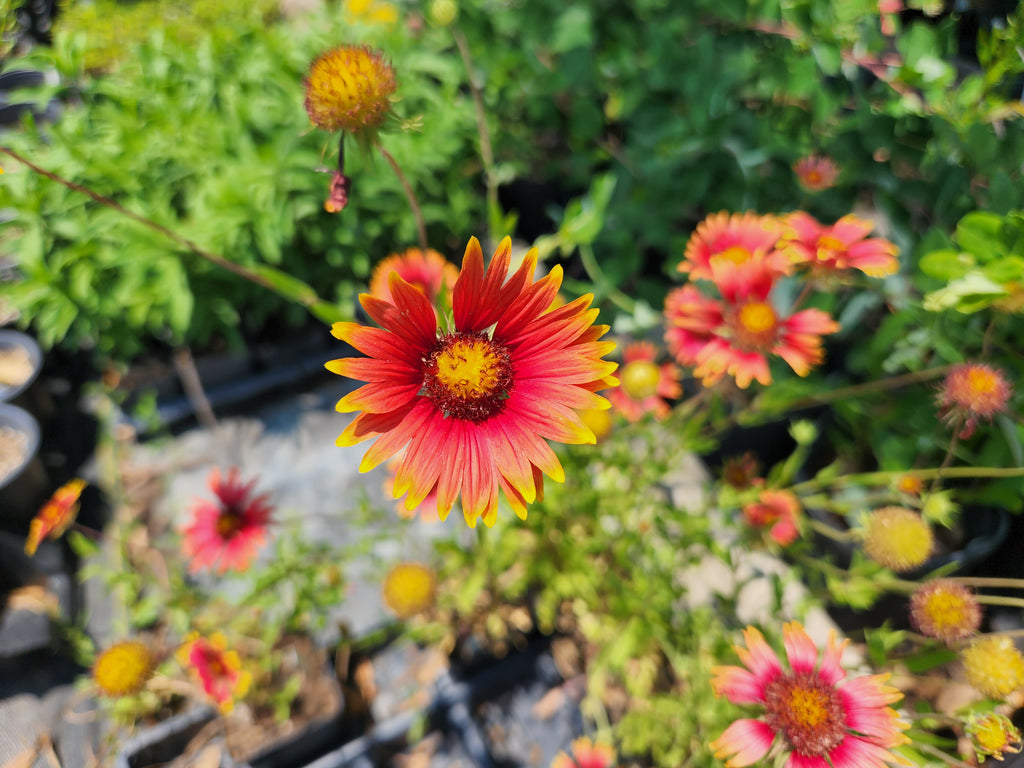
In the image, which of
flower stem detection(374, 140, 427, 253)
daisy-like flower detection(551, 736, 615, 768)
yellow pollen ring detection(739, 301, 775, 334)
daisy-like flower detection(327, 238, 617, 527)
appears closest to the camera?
daisy-like flower detection(327, 238, 617, 527)

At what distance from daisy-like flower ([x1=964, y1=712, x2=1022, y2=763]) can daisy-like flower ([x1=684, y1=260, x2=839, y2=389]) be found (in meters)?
0.47

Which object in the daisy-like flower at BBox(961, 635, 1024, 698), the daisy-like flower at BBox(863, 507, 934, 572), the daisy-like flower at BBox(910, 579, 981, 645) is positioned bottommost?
the daisy-like flower at BBox(961, 635, 1024, 698)

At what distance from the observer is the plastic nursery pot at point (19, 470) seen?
1370 mm

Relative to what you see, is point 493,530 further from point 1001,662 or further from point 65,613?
point 65,613

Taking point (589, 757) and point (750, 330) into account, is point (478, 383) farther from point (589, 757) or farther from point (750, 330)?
point (589, 757)

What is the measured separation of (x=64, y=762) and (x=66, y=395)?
3.38ft

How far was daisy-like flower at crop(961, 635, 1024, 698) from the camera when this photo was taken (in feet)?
2.40

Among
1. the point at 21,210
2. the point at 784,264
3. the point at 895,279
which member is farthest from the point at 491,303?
the point at 21,210

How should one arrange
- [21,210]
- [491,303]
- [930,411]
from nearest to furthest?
[491,303], [930,411], [21,210]

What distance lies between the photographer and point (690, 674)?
103 cm

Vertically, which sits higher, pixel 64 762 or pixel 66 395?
pixel 66 395

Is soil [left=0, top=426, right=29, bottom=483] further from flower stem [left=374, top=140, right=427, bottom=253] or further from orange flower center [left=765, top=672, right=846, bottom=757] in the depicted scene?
orange flower center [left=765, top=672, right=846, bottom=757]

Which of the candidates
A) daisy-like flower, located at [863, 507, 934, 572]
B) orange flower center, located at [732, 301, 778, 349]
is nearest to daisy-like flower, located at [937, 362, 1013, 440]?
daisy-like flower, located at [863, 507, 934, 572]

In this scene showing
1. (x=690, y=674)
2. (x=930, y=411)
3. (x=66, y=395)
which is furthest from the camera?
(x=66, y=395)
